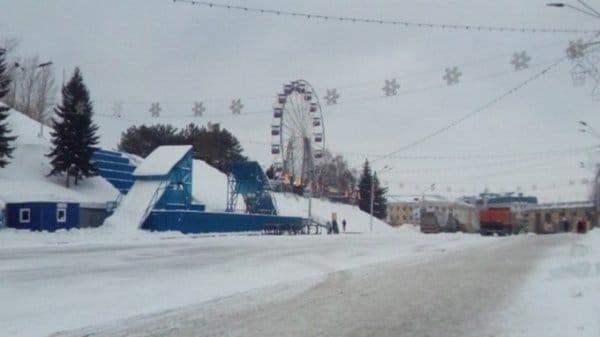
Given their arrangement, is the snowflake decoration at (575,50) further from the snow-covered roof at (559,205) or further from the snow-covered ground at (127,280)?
the snow-covered roof at (559,205)

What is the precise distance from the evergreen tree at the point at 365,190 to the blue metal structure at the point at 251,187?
39249 millimetres

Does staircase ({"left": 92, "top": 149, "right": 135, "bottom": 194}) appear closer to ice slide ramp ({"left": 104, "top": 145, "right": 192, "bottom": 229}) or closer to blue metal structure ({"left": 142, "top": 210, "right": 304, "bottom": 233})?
ice slide ramp ({"left": 104, "top": 145, "right": 192, "bottom": 229})

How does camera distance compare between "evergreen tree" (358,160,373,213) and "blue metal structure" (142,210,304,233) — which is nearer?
"blue metal structure" (142,210,304,233)

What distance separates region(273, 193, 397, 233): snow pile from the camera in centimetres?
8181

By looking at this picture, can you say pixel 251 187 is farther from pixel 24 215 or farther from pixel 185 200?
pixel 24 215

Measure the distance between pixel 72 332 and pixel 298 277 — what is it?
8232mm

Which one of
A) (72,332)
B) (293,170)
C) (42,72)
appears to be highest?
(42,72)

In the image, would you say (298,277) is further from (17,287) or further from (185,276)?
(17,287)

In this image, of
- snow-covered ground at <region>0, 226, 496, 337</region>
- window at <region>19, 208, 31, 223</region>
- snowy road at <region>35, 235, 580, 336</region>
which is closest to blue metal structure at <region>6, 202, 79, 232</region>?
window at <region>19, 208, 31, 223</region>

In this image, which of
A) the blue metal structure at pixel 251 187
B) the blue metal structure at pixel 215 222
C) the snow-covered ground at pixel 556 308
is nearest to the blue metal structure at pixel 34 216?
the blue metal structure at pixel 215 222

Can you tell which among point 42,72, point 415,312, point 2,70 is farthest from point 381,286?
point 42,72

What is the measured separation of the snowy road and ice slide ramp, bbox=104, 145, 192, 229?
30.9m

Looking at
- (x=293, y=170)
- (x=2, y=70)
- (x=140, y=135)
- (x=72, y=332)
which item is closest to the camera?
(x=72, y=332)

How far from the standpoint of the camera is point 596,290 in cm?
1231
